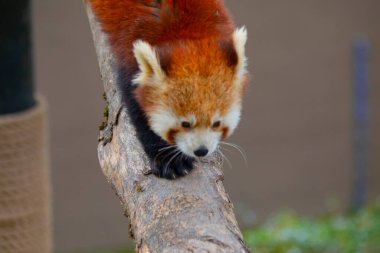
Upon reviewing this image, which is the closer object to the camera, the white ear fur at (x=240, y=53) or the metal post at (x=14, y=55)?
the white ear fur at (x=240, y=53)

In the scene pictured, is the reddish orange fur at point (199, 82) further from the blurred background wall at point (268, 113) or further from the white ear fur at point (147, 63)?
the blurred background wall at point (268, 113)

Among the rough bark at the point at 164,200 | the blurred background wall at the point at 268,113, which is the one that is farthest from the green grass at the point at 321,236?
the rough bark at the point at 164,200

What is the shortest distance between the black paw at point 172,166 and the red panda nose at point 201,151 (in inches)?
1.9

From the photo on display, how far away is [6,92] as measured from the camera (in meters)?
3.24

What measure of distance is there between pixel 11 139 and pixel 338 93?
11.8ft

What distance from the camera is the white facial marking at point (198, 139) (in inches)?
91.8

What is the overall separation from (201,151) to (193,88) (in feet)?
0.63

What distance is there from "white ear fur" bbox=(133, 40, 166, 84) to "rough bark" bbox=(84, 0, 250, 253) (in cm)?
21

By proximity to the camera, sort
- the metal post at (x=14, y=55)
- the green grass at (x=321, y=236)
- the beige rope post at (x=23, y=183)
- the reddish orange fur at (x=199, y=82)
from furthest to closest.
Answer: the green grass at (x=321, y=236)
the beige rope post at (x=23, y=183)
the metal post at (x=14, y=55)
the reddish orange fur at (x=199, y=82)

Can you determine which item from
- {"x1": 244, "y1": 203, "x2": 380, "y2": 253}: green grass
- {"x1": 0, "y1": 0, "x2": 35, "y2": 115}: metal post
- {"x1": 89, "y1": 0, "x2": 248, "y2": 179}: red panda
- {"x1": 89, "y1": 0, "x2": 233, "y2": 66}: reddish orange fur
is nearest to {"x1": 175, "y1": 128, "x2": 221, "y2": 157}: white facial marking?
{"x1": 89, "y1": 0, "x2": 248, "y2": 179}: red panda

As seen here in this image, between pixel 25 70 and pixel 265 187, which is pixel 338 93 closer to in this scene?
pixel 265 187

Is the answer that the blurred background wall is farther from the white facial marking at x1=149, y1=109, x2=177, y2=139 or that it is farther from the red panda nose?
the red panda nose

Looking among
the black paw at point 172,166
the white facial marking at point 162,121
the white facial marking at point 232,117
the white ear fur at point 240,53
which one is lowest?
the black paw at point 172,166

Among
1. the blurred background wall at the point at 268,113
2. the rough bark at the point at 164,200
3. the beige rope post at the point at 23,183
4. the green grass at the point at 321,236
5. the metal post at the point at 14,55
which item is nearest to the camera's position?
the rough bark at the point at 164,200
